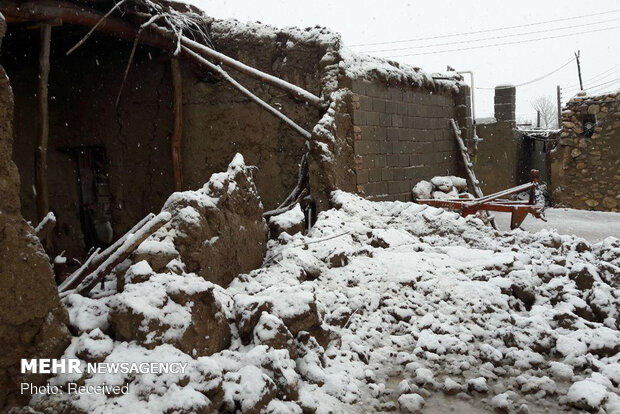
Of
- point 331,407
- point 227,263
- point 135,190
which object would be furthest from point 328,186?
point 331,407

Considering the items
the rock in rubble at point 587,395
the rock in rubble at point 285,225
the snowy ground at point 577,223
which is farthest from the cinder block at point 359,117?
the rock in rubble at point 587,395

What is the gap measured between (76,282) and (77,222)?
4.29m

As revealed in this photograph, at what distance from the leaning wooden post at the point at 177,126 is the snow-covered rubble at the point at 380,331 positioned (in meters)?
2.38

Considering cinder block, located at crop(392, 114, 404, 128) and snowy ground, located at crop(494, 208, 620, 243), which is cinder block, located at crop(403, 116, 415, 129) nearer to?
cinder block, located at crop(392, 114, 404, 128)

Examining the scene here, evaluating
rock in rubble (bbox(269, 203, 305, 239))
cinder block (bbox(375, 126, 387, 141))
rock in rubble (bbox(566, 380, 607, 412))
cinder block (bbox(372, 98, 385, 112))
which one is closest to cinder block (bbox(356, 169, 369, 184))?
cinder block (bbox(375, 126, 387, 141))

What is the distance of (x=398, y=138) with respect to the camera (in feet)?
23.2

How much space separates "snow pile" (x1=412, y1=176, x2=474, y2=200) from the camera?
7453 millimetres

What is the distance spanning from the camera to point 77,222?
7023 mm

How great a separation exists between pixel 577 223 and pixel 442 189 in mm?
3451

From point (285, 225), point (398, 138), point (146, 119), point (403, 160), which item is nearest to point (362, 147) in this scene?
point (398, 138)

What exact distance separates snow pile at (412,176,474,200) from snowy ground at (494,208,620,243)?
4.79 ft

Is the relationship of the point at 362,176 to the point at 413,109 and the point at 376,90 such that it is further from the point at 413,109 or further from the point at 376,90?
the point at 413,109

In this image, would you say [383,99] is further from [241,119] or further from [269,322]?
[269,322]

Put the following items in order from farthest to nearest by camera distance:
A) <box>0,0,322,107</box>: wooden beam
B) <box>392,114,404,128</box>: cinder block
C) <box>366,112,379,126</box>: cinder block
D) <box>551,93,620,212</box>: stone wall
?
<box>551,93,620,212</box>: stone wall
<box>392,114,404,128</box>: cinder block
<box>366,112,379,126</box>: cinder block
<box>0,0,322,107</box>: wooden beam
